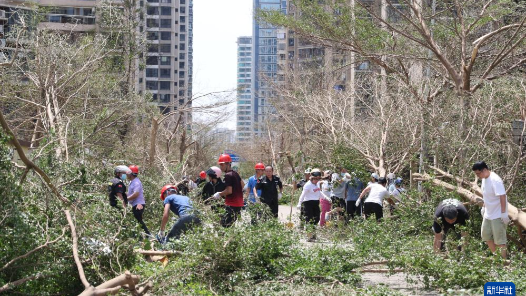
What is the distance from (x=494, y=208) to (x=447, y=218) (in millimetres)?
856

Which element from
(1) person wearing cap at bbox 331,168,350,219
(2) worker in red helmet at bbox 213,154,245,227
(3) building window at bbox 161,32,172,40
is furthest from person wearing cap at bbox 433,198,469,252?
(3) building window at bbox 161,32,172,40

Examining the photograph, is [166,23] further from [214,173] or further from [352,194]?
[214,173]

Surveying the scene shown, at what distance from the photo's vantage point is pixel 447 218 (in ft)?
37.3

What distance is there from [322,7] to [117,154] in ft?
25.1

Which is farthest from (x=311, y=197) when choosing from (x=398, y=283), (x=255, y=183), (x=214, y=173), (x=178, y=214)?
(x=398, y=283)

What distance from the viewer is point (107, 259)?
28.0ft

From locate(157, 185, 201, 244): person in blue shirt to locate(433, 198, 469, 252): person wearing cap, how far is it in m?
3.59

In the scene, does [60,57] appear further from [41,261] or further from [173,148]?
[173,148]

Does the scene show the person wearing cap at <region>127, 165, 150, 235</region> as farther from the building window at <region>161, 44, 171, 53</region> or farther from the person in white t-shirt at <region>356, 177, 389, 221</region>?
the building window at <region>161, 44, 171, 53</region>

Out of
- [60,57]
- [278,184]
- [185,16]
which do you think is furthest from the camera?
[185,16]

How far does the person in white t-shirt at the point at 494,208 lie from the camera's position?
10.6 metres

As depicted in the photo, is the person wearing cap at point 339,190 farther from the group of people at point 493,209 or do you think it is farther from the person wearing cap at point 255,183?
the group of people at point 493,209

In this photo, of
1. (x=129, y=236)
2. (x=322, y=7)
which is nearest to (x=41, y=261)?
(x=129, y=236)
